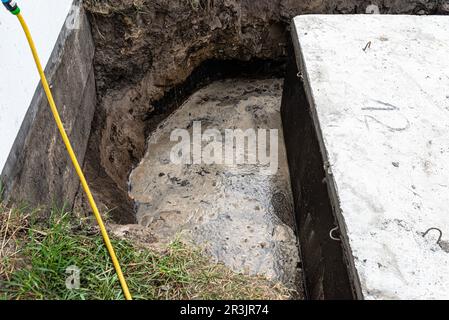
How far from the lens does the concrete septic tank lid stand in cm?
203

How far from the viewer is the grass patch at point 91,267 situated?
1.93m

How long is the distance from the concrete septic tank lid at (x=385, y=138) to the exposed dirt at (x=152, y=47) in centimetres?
86

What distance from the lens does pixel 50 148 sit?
103 inches

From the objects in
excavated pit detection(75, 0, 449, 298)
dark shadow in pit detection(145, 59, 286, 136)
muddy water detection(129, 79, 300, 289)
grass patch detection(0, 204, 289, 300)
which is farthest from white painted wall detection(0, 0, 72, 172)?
dark shadow in pit detection(145, 59, 286, 136)

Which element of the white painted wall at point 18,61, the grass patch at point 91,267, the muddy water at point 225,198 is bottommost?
the muddy water at point 225,198

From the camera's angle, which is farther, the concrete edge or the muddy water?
the muddy water

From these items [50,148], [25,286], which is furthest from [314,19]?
[25,286]

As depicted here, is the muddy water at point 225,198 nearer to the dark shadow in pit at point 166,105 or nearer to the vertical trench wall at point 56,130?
the dark shadow in pit at point 166,105

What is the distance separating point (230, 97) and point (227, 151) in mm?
839

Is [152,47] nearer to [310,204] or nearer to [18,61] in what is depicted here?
[18,61]

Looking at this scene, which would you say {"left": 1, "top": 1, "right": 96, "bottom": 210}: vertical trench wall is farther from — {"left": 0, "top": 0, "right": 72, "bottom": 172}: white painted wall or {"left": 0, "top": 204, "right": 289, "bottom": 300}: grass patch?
{"left": 0, "top": 204, "right": 289, "bottom": 300}: grass patch

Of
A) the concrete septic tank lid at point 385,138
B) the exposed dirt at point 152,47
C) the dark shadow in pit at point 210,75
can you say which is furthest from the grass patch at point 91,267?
the dark shadow in pit at point 210,75

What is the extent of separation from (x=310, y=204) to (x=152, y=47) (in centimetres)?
205

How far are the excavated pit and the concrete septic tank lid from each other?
0.20 m
